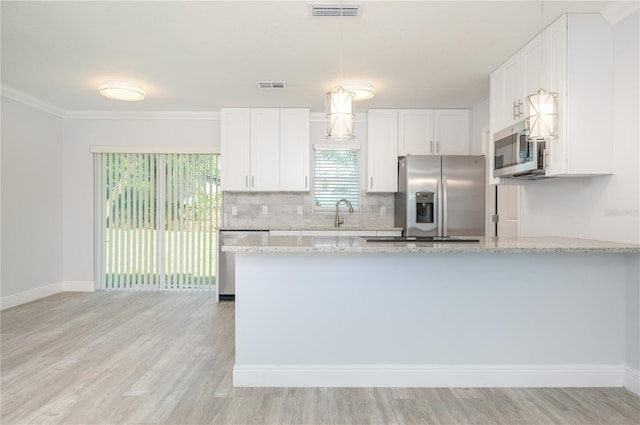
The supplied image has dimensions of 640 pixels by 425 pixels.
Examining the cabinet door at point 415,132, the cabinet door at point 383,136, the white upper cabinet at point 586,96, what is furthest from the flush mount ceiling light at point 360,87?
the white upper cabinet at point 586,96

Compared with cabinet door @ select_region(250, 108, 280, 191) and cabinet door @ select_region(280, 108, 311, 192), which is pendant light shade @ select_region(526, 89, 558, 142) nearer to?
cabinet door @ select_region(280, 108, 311, 192)

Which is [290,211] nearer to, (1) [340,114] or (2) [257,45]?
(2) [257,45]

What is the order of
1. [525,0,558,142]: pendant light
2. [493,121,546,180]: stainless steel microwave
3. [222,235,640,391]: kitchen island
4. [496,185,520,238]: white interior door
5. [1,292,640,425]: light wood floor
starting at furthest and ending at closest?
1. [496,185,520,238]: white interior door
2. [493,121,546,180]: stainless steel microwave
3. [222,235,640,391]: kitchen island
4. [525,0,558,142]: pendant light
5. [1,292,640,425]: light wood floor

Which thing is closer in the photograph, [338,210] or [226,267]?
[226,267]

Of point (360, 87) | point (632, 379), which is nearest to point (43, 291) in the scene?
point (360, 87)

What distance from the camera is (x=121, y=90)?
387 cm

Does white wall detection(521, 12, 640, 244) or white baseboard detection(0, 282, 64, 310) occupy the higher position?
white wall detection(521, 12, 640, 244)

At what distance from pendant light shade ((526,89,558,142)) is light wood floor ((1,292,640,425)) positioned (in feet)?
5.11

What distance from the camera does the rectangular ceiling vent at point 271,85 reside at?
12.8 ft

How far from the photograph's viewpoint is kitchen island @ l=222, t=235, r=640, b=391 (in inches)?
96.3

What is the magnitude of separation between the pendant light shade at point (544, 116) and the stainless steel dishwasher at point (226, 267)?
3.22 meters

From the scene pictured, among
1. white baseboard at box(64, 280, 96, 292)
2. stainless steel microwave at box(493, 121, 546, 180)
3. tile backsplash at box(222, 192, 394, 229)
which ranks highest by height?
stainless steel microwave at box(493, 121, 546, 180)

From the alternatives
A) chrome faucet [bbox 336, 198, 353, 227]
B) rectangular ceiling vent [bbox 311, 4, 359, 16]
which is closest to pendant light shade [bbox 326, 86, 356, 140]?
rectangular ceiling vent [bbox 311, 4, 359, 16]

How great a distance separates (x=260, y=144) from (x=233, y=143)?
0.34m
